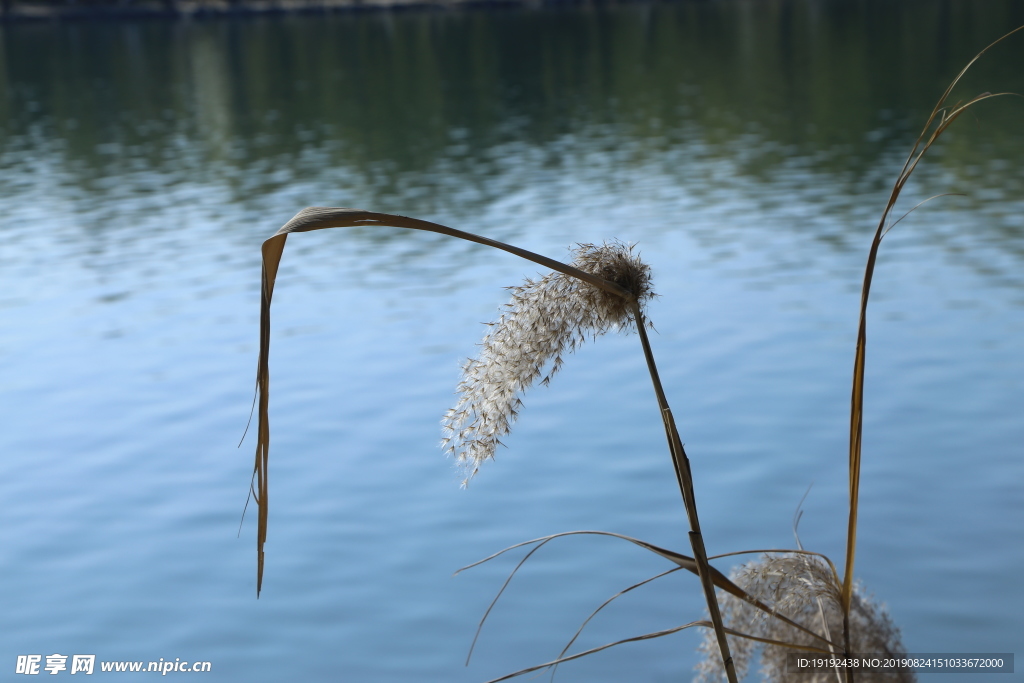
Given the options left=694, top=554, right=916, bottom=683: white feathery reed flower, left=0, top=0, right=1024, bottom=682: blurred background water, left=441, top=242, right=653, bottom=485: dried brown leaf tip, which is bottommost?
left=0, top=0, right=1024, bottom=682: blurred background water

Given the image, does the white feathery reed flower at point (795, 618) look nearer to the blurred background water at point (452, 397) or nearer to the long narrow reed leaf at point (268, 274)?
the long narrow reed leaf at point (268, 274)

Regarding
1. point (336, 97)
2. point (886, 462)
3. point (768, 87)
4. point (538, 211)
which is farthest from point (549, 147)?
point (886, 462)

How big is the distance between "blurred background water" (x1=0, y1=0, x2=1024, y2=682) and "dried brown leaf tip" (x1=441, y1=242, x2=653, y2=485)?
14.2ft

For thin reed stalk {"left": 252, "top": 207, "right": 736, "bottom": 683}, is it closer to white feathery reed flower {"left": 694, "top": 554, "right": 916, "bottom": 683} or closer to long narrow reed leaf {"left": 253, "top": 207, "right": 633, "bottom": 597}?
long narrow reed leaf {"left": 253, "top": 207, "right": 633, "bottom": 597}

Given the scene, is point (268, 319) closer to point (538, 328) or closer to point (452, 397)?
point (538, 328)

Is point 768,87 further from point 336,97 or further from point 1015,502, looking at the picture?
point 1015,502

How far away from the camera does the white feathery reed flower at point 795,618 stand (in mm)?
1871

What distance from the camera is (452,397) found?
9.46m

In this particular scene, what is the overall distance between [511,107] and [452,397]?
21.2 m

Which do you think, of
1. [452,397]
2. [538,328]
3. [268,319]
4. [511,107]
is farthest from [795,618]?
[511,107]

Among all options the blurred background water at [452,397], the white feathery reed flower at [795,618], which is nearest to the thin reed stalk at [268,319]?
the white feathery reed flower at [795,618]

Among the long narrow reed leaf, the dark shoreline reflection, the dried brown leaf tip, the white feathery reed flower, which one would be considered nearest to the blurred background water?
the dark shoreline reflection

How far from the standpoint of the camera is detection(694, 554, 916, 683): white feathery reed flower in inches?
73.7

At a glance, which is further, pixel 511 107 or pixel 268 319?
pixel 511 107
